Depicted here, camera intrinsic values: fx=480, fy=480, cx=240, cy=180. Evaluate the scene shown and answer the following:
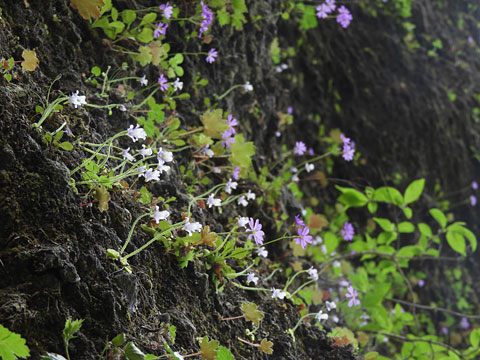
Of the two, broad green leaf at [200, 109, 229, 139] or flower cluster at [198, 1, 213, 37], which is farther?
flower cluster at [198, 1, 213, 37]

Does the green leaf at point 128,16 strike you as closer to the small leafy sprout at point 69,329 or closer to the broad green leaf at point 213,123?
the broad green leaf at point 213,123

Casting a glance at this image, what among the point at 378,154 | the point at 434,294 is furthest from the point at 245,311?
the point at 434,294

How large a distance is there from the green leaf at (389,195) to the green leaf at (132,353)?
6.34 feet

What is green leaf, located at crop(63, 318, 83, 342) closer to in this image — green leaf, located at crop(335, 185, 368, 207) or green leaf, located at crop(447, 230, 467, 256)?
green leaf, located at crop(335, 185, 368, 207)

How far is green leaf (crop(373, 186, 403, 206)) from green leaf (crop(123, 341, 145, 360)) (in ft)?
6.34

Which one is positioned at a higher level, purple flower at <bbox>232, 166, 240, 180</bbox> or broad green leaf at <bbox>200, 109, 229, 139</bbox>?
broad green leaf at <bbox>200, 109, 229, 139</bbox>

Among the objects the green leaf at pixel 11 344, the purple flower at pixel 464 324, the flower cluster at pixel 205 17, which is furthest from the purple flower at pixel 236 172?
the purple flower at pixel 464 324

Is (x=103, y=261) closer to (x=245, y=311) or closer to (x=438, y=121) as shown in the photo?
(x=245, y=311)

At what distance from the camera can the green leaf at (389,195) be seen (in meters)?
2.66

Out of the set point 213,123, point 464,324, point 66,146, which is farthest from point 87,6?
point 464,324

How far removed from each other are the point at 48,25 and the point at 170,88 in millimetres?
613

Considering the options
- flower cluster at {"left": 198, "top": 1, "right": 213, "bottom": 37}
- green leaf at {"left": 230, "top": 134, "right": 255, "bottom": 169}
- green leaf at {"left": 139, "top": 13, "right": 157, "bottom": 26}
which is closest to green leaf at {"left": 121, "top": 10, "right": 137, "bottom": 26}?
green leaf at {"left": 139, "top": 13, "right": 157, "bottom": 26}

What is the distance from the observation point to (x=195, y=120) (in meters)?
2.32

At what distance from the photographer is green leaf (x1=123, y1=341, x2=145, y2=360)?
1030 mm
